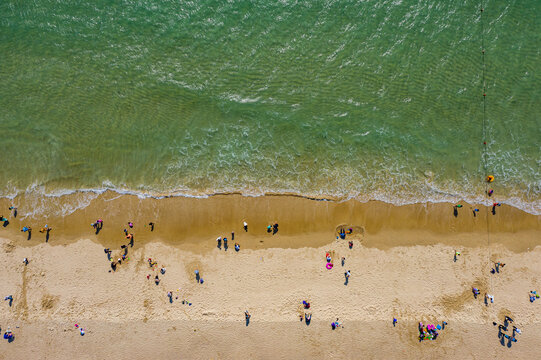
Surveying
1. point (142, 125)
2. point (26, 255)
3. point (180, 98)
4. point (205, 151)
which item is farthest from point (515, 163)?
point (26, 255)

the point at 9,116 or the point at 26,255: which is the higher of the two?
the point at 9,116

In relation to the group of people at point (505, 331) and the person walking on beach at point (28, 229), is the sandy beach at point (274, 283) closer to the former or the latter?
the group of people at point (505, 331)

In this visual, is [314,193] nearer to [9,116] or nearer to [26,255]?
[26,255]

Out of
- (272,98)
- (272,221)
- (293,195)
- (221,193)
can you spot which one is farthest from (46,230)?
(272,98)

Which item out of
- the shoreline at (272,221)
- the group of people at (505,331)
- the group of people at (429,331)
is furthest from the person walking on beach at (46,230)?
the group of people at (505,331)

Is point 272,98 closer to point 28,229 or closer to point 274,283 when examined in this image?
point 274,283

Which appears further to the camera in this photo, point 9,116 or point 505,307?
point 9,116

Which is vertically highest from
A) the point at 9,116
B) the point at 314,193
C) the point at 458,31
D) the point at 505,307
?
the point at 458,31
